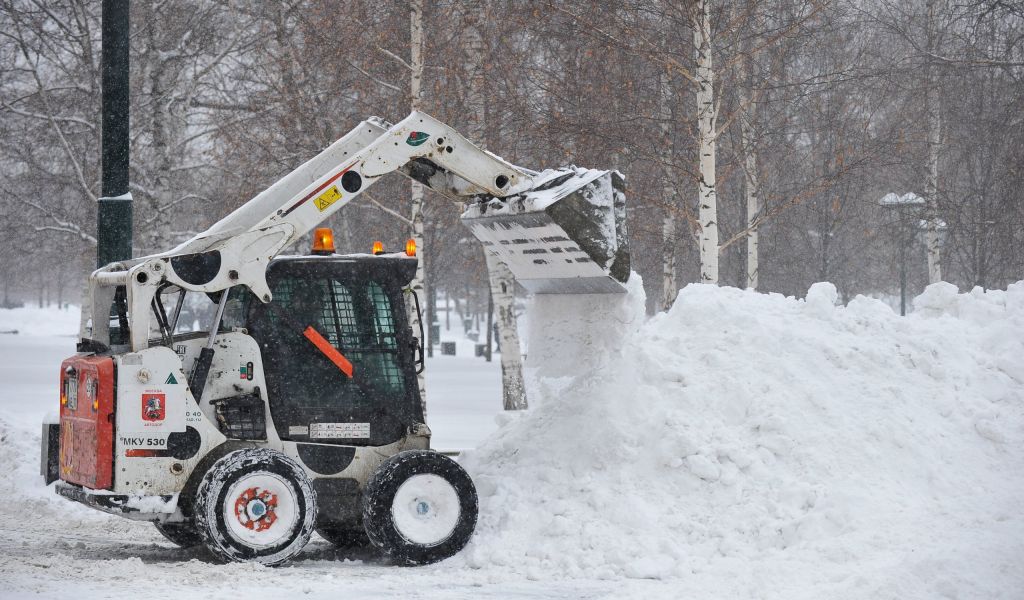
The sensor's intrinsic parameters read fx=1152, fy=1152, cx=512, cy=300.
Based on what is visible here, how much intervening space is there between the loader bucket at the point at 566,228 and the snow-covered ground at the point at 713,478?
364 millimetres

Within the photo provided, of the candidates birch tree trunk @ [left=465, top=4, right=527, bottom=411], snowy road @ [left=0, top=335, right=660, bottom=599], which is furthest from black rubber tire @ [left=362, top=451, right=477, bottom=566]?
birch tree trunk @ [left=465, top=4, right=527, bottom=411]

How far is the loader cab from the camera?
311 inches

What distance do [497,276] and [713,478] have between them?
342 inches

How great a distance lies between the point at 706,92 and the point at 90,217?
11.5m

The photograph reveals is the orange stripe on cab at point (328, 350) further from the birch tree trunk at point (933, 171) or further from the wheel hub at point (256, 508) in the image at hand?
the birch tree trunk at point (933, 171)

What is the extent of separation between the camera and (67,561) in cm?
735

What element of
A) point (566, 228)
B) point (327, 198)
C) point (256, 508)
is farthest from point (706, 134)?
point (256, 508)

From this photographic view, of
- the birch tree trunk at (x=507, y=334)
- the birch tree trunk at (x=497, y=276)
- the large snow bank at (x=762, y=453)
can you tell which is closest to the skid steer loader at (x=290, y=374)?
the large snow bank at (x=762, y=453)

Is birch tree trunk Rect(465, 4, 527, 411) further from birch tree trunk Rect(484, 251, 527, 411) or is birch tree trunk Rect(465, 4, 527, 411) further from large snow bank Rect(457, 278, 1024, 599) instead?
large snow bank Rect(457, 278, 1024, 599)

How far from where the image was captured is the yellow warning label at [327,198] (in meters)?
8.04

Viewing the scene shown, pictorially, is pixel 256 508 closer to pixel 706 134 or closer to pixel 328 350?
pixel 328 350

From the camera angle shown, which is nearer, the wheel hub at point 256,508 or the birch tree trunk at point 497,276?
the wheel hub at point 256,508

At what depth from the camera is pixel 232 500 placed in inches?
288

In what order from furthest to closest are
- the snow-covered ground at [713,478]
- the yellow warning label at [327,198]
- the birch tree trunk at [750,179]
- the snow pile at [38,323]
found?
the snow pile at [38,323] < the birch tree trunk at [750,179] < the yellow warning label at [327,198] < the snow-covered ground at [713,478]
